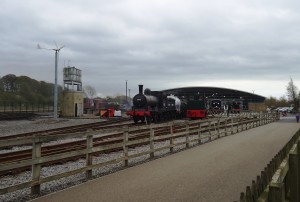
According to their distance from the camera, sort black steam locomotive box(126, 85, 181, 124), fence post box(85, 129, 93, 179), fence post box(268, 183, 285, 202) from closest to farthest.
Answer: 1. fence post box(268, 183, 285, 202)
2. fence post box(85, 129, 93, 179)
3. black steam locomotive box(126, 85, 181, 124)

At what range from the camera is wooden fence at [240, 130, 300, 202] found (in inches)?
108

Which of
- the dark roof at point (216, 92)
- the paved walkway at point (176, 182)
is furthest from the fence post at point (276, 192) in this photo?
the dark roof at point (216, 92)

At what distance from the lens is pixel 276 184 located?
2.79 metres

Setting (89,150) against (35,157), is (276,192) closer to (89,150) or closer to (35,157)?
(35,157)

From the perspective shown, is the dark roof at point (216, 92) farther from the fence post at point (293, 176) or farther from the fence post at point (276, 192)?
the fence post at point (276, 192)

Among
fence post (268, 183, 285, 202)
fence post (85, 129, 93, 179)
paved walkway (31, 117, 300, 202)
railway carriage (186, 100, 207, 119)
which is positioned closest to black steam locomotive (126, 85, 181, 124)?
railway carriage (186, 100, 207, 119)

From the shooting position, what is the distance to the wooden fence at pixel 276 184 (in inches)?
108

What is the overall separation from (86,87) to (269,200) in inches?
6136

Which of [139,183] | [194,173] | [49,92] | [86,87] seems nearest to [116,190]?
[139,183]

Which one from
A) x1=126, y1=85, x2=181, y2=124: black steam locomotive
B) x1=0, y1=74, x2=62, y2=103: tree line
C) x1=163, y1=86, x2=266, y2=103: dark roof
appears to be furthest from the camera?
x1=163, y1=86, x2=266, y2=103: dark roof

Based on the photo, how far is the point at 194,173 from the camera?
9.54 metres

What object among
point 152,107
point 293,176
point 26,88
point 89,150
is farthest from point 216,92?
point 293,176

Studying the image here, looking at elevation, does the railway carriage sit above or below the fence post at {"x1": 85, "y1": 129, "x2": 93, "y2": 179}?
above

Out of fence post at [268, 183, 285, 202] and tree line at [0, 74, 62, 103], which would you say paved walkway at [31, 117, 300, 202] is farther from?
tree line at [0, 74, 62, 103]
